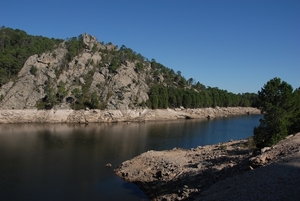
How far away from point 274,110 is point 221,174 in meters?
13.5

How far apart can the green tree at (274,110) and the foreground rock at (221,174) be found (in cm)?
290

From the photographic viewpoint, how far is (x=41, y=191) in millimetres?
31125

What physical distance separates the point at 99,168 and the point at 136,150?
534 inches

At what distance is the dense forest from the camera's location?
112375 mm

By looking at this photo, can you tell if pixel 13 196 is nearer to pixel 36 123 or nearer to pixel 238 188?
pixel 238 188

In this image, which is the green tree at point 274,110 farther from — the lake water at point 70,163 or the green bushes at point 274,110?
the lake water at point 70,163

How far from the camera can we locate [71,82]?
121938mm

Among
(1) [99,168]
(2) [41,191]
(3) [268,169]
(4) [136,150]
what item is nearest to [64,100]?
(4) [136,150]

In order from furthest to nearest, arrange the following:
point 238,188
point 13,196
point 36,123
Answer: point 36,123
point 13,196
point 238,188

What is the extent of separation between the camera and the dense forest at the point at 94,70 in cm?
11238

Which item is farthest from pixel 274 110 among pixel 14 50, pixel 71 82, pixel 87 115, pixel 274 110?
pixel 14 50

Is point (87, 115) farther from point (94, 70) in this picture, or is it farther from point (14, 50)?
point (14, 50)

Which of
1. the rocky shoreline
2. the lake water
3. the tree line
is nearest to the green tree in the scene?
the lake water

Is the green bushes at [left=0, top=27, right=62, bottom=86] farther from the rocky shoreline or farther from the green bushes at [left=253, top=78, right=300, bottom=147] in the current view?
the green bushes at [left=253, top=78, right=300, bottom=147]
